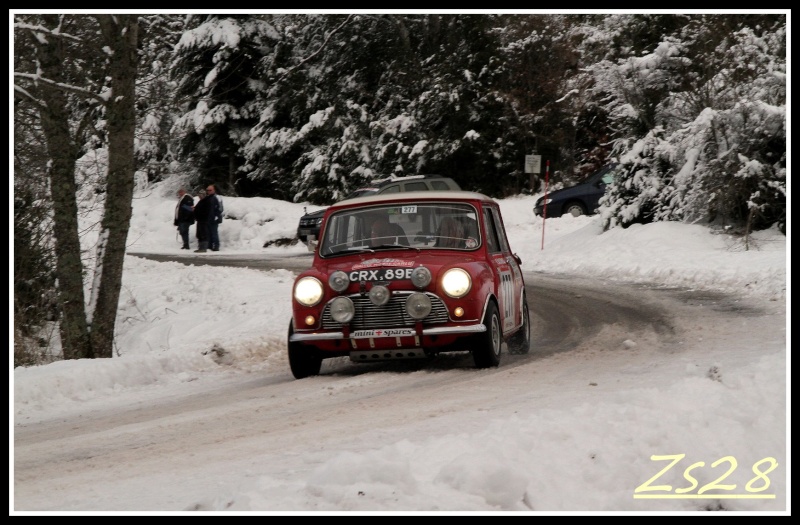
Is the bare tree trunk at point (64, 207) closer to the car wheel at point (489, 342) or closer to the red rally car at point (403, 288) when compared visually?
the red rally car at point (403, 288)

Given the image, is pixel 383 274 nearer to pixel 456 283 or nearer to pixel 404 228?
pixel 456 283

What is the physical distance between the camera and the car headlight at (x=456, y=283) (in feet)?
29.9

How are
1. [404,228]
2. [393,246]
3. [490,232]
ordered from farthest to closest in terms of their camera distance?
[490,232] → [404,228] → [393,246]

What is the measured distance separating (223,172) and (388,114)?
7.22 m

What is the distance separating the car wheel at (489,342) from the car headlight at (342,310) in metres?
1.16

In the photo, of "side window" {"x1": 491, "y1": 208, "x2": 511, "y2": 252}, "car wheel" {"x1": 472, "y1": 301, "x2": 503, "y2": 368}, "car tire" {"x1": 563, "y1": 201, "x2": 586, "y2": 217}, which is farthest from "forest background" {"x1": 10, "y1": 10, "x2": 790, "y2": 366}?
"car wheel" {"x1": 472, "y1": 301, "x2": 503, "y2": 368}

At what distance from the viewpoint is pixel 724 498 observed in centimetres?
510

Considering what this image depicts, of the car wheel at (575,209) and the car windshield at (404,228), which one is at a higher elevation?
the car wheel at (575,209)

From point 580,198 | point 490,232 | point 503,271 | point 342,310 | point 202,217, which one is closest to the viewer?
point 342,310

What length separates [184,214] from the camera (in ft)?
104

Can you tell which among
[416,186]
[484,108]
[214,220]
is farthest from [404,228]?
[484,108]

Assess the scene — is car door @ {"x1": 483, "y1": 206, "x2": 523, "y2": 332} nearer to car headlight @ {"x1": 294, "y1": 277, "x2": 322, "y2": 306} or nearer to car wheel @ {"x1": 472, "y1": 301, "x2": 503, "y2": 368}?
car wheel @ {"x1": 472, "y1": 301, "x2": 503, "y2": 368}

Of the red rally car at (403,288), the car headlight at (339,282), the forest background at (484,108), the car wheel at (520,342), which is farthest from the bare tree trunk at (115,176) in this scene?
the forest background at (484,108)

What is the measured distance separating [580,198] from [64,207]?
18.7 meters
